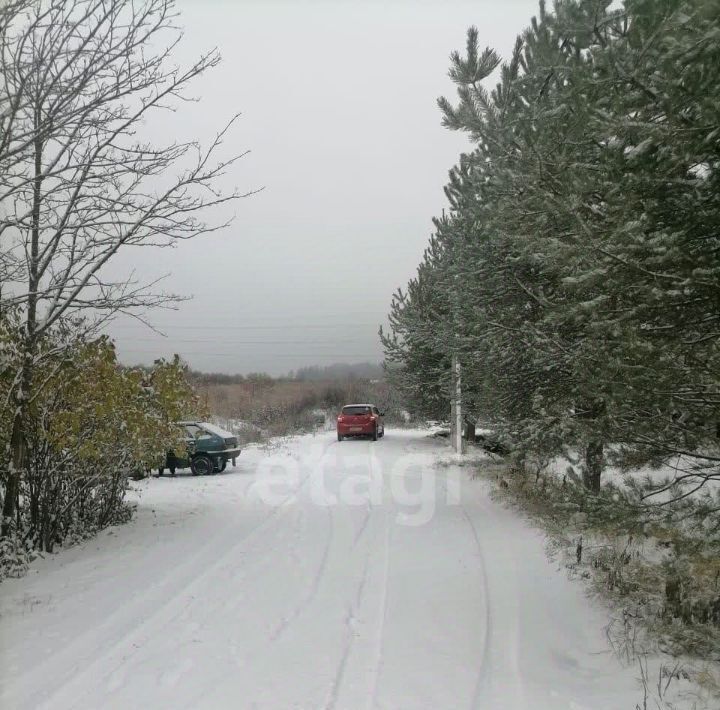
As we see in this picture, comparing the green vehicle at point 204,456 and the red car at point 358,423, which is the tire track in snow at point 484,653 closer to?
the green vehicle at point 204,456

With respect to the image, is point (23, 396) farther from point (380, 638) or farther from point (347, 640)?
point (380, 638)

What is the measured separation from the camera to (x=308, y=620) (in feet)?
15.5

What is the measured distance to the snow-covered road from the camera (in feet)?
11.8

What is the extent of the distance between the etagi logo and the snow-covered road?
2.55 ft

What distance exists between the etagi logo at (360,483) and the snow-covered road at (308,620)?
777 millimetres

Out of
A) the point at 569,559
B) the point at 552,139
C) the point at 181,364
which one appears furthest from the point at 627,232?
the point at 181,364

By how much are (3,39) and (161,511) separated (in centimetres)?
712

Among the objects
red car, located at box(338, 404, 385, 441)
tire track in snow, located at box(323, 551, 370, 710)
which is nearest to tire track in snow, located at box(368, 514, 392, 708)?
tire track in snow, located at box(323, 551, 370, 710)

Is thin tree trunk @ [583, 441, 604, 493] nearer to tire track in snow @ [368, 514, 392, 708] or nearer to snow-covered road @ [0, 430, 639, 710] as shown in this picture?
snow-covered road @ [0, 430, 639, 710]

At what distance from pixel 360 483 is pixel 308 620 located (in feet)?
22.6

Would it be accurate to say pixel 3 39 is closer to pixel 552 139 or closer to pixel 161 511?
pixel 552 139

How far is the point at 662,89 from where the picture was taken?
3451 millimetres

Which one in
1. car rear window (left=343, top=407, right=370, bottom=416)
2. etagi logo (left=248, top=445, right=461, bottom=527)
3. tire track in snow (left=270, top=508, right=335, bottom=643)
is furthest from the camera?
car rear window (left=343, top=407, right=370, bottom=416)

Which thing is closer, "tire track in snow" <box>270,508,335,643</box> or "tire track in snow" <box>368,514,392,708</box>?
"tire track in snow" <box>368,514,392,708</box>
